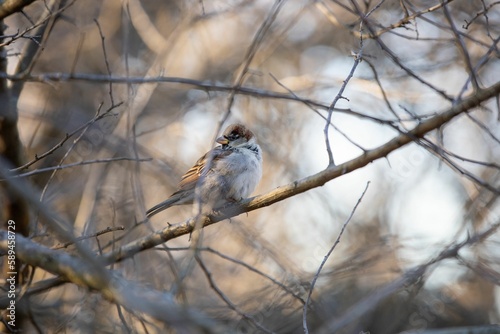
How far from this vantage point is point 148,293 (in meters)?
2.51

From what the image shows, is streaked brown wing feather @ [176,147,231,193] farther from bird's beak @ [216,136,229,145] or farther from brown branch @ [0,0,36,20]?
brown branch @ [0,0,36,20]

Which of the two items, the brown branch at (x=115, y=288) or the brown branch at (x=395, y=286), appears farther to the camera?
the brown branch at (x=395, y=286)

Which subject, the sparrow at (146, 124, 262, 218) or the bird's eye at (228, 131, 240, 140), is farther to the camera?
the bird's eye at (228, 131, 240, 140)

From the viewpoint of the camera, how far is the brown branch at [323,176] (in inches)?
110

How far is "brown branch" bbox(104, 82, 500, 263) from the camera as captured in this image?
9.14 feet

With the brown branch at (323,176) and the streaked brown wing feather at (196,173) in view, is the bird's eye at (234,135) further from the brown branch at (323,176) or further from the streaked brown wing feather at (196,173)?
the brown branch at (323,176)

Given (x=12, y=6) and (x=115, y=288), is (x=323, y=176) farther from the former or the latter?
(x=12, y=6)

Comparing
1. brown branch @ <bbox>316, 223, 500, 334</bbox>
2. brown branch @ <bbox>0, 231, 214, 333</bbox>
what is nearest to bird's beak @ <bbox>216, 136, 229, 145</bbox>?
brown branch @ <bbox>316, 223, 500, 334</bbox>

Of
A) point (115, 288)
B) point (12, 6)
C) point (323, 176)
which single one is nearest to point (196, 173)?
point (12, 6)

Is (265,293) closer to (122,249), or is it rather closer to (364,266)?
(364,266)

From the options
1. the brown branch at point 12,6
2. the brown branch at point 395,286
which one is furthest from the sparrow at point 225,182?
the brown branch at point 12,6

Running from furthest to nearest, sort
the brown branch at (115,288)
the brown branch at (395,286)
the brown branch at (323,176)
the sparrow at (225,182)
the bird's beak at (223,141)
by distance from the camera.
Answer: the bird's beak at (223,141)
the sparrow at (225,182)
the brown branch at (395,286)
the brown branch at (323,176)
the brown branch at (115,288)

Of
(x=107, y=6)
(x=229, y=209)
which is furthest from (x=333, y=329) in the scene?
(x=107, y=6)

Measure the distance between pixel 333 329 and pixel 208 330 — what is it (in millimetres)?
836
